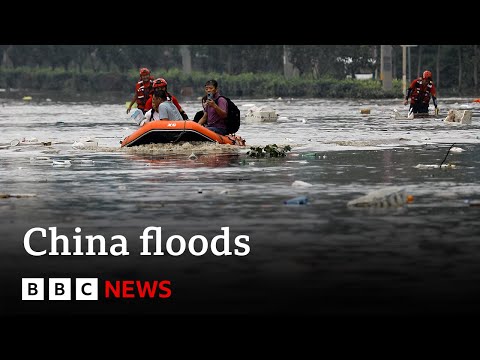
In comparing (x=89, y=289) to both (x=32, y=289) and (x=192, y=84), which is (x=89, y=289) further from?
(x=192, y=84)

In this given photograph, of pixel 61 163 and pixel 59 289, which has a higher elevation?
pixel 61 163

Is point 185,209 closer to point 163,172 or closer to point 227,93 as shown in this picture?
point 163,172

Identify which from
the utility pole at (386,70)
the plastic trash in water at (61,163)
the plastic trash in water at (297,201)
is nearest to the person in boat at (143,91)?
the plastic trash in water at (61,163)

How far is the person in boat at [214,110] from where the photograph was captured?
26.6m

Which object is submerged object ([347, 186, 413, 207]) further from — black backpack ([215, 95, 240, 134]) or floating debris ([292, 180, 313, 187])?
black backpack ([215, 95, 240, 134])

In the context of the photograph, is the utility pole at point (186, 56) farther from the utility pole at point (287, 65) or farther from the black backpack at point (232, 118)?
the black backpack at point (232, 118)

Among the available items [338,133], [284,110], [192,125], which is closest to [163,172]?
[192,125]

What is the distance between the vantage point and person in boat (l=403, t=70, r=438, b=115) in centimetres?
3819

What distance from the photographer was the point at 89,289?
11719 mm

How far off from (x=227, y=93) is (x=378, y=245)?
5798 centimetres

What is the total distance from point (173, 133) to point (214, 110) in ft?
2.83

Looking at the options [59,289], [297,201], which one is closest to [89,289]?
[59,289]

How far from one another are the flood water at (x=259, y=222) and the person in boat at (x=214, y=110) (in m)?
0.47

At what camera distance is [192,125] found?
1041 inches
